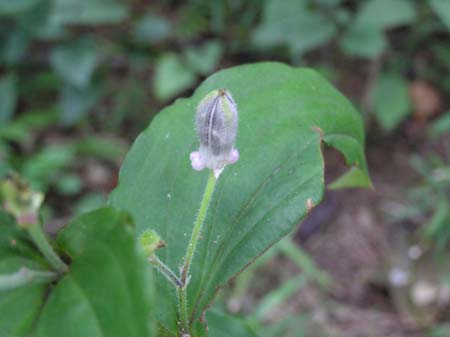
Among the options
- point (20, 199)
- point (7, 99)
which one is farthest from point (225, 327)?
point (7, 99)

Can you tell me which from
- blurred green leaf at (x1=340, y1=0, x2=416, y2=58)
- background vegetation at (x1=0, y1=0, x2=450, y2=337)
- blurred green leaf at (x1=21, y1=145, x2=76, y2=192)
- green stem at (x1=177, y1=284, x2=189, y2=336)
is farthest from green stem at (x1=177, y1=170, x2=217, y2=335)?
blurred green leaf at (x1=340, y1=0, x2=416, y2=58)

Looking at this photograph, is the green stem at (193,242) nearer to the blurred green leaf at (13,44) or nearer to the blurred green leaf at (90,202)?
the blurred green leaf at (90,202)

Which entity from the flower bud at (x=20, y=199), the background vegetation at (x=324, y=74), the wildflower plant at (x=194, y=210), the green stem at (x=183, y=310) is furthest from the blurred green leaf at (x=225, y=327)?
the background vegetation at (x=324, y=74)

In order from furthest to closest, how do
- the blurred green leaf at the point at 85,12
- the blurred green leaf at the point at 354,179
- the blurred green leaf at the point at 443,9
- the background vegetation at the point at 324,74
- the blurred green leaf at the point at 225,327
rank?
the blurred green leaf at the point at 85,12, the background vegetation at the point at 324,74, the blurred green leaf at the point at 443,9, the blurred green leaf at the point at 354,179, the blurred green leaf at the point at 225,327

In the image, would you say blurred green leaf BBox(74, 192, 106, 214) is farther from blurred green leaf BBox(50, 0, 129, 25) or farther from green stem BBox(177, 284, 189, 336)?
green stem BBox(177, 284, 189, 336)

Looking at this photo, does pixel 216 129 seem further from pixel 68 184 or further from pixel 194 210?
pixel 68 184

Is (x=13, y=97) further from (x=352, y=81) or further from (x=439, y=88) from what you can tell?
(x=439, y=88)
